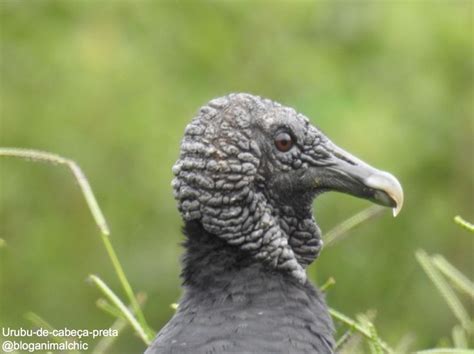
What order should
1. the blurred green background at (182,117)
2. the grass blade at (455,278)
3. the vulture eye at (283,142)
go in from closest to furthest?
the vulture eye at (283,142), the grass blade at (455,278), the blurred green background at (182,117)

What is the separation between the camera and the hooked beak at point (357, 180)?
4.96m

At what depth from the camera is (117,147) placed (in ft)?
32.5

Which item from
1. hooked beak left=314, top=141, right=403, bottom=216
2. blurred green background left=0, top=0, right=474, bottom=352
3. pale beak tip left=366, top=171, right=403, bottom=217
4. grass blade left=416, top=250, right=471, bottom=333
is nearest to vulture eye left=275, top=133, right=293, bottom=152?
hooked beak left=314, top=141, right=403, bottom=216

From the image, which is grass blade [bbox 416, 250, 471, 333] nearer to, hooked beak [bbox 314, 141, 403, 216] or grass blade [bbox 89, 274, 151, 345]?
hooked beak [bbox 314, 141, 403, 216]

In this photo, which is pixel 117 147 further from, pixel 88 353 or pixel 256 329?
pixel 256 329

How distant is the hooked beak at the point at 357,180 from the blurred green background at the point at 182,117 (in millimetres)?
4071

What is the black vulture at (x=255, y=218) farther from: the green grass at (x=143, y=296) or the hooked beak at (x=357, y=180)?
the green grass at (x=143, y=296)

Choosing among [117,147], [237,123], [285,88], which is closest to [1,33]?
[117,147]

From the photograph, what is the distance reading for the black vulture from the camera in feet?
15.5

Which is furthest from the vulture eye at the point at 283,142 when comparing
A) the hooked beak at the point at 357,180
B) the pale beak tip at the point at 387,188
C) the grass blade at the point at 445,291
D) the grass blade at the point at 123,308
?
the grass blade at the point at 123,308

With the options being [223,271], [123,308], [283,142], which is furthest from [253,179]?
[123,308]

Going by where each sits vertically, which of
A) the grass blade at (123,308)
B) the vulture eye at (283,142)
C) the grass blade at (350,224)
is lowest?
the grass blade at (123,308)

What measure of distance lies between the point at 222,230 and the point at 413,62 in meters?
5.53

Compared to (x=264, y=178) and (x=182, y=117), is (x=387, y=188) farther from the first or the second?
(x=182, y=117)
